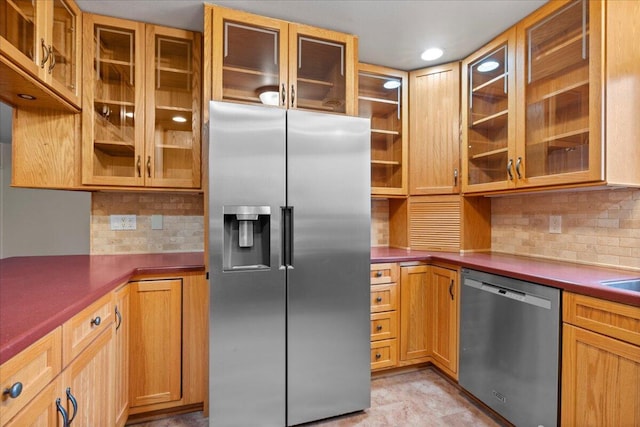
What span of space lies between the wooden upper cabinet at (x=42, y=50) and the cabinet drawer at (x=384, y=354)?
238 centimetres

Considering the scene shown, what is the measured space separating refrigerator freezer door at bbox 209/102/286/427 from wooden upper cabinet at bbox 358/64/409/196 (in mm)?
1113

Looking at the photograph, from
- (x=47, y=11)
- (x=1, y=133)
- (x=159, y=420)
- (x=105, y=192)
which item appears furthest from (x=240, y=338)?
(x=1, y=133)

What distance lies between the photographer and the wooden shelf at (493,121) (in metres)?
2.12

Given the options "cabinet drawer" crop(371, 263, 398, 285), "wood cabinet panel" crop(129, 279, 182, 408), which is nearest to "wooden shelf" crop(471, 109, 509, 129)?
"cabinet drawer" crop(371, 263, 398, 285)

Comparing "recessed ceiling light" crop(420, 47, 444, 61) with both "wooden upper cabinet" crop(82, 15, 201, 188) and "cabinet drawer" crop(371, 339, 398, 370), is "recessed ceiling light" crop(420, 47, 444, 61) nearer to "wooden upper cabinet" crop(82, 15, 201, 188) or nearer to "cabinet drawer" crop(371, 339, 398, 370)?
"wooden upper cabinet" crop(82, 15, 201, 188)

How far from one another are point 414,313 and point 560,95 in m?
1.63

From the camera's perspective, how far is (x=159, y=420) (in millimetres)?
1843

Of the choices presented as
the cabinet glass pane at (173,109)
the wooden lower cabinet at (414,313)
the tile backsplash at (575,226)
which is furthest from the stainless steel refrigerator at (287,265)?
the tile backsplash at (575,226)

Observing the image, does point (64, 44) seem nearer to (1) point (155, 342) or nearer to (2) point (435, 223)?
(1) point (155, 342)

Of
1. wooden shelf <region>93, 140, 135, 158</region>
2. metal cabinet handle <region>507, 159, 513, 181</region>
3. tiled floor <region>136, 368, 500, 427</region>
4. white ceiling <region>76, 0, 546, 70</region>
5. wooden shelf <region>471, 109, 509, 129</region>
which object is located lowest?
tiled floor <region>136, 368, 500, 427</region>

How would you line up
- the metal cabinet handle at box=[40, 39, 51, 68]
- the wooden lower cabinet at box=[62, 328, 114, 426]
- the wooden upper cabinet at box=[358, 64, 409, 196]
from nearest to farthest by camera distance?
the wooden lower cabinet at box=[62, 328, 114, 426]
the metal cabinet handle at box=[40, 39, 51, 68]
the wooden upper cabinet at box=[358, 64, 409, 196]

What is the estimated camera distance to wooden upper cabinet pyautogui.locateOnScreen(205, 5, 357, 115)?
1851 millimetres

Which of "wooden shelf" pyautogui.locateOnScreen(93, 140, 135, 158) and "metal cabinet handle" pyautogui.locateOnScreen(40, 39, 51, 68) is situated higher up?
"metal cabinet handle" pyautogui.locateOnScreen(40, 39, 51, 68)

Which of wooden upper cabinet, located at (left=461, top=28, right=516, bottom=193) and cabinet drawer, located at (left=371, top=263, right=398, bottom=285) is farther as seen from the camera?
cabinet drawer, located at (left=371, top=263, right=398, bottom=285)
